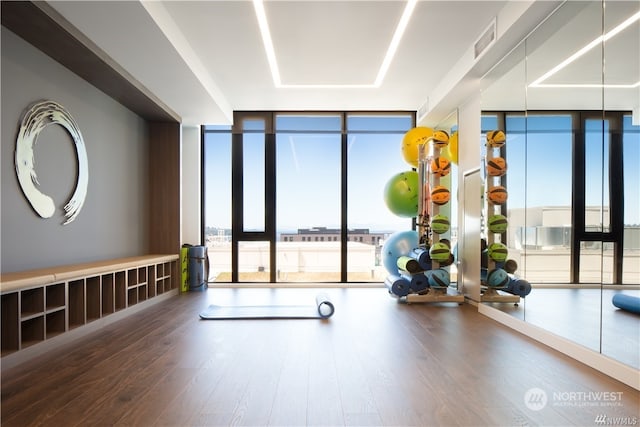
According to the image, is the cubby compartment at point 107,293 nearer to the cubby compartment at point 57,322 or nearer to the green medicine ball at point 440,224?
the cubby compartment at point 57,322

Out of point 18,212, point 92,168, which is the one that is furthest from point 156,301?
point 18,212

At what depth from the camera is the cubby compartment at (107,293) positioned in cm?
404

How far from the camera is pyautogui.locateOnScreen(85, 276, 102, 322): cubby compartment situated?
3793mm

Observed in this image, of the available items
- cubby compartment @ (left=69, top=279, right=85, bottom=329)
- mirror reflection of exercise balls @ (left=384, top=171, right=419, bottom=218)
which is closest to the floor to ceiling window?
mirror reflection of exercise balls @ (left=384, top=171, right=419, bottom=218)

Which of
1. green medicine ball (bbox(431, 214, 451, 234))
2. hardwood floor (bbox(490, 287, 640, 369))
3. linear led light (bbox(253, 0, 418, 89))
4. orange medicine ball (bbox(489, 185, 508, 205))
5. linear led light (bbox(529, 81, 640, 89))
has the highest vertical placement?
linear led light (bbox(253, 0, 418, 89))

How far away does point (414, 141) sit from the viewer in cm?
558

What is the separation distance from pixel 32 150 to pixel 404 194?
14.3ft

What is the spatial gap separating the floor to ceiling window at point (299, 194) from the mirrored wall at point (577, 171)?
293cm

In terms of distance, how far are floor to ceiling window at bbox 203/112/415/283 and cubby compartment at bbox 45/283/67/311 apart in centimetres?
342

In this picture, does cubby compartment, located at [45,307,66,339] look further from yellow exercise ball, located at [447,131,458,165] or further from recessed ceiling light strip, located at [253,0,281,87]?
yellow exercise ball, located at [447,131,458,165]

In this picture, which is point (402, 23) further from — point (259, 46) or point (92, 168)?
point (92, 168)

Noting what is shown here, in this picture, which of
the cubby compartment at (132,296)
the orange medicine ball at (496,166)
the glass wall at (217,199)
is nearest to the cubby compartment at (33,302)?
the cubby compartment at (132,296)

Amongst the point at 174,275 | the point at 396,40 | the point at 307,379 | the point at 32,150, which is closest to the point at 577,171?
the point at 396,40

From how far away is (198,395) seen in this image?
2.20 meters
